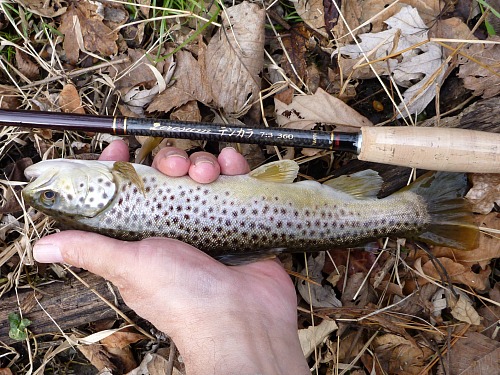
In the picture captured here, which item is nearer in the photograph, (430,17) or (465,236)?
(465,236)

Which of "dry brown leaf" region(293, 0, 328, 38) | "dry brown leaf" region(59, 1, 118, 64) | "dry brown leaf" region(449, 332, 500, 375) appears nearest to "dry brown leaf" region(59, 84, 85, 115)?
"dry brown leaf" region(59, 1, 118, 64)

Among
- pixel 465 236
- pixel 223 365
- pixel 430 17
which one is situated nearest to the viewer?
pixel 223 365

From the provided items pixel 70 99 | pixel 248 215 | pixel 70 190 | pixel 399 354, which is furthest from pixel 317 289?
pixel 70 99

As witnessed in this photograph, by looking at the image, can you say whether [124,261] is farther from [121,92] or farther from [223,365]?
[121,92]

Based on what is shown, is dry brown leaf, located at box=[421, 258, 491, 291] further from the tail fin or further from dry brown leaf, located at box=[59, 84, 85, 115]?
dry brown leaf, located at box=[59, 84, 85, 115]

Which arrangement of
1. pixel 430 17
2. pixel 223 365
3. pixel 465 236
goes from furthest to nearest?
pixel 430 17
pixel 465 236
pixel 223 365

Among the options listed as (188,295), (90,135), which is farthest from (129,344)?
(90,135)

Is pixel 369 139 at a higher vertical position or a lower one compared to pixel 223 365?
higher
